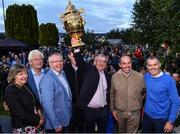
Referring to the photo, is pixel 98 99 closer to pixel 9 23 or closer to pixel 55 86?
pixel 55 86

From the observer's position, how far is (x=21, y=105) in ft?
18.9

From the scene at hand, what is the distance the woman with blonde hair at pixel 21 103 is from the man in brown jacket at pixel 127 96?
1.29 m

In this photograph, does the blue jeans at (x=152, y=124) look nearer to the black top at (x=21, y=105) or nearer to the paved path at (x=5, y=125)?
the black top at (x=21, y=105)

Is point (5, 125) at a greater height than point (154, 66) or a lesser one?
lesser

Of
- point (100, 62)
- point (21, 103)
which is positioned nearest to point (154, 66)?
point (100, 62)

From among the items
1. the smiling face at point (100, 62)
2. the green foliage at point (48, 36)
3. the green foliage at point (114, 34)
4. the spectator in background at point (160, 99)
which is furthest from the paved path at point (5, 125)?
the green foliage at point (114, 34)

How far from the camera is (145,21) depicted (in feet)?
148

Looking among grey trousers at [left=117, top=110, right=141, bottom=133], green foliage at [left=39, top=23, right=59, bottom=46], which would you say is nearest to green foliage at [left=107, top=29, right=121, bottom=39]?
green foliage at [left=39, top=23, right=59, bottom=46]

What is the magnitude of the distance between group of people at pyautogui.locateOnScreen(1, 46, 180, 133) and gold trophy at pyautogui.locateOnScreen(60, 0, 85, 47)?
0.19 metres

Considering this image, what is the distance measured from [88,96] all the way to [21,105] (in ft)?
4.54

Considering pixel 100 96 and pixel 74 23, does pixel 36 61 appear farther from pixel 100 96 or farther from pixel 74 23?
pixel 100 96

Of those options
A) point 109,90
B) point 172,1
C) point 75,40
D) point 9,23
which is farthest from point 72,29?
point 9,23

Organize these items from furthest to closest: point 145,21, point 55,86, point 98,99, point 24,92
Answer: point 145,21 < point 98,99 < point 55,86 < point 24,92

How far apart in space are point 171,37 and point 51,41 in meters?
49.0
